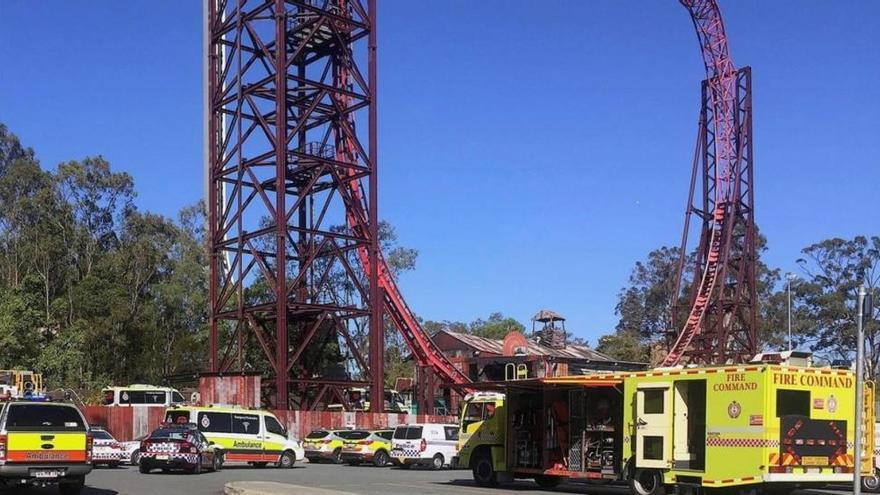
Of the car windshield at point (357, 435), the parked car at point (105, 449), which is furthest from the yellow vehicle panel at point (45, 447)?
the car windshield at point (357, 435)

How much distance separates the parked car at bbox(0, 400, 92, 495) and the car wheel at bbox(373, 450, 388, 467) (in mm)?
19781

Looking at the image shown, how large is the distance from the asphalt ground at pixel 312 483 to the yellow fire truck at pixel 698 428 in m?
1.76

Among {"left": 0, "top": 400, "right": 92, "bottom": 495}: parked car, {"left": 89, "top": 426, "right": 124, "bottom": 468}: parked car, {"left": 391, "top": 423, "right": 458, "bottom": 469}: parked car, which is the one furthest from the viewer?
{"left": 391, "top": 423, "right": 458, "bottom": 469}: parked car

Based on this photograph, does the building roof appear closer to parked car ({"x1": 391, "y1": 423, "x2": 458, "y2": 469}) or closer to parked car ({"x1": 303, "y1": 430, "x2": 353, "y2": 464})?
parked car ({"x1": 303, "y1": 430, "x2": 353, "y2": 464})

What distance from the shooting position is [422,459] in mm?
36219

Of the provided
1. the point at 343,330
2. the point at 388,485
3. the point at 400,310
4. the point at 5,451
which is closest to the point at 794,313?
the point at 400,310

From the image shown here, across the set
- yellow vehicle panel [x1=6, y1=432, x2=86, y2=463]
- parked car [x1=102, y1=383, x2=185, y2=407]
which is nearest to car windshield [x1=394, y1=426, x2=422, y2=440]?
parked car [x1=102, y1=383, x2=185, y2=407]

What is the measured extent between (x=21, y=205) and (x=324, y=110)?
29387mm

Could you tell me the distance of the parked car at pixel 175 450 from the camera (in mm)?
29297

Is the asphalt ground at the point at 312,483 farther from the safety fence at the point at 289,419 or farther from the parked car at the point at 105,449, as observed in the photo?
the safety fence at the point at 289,419

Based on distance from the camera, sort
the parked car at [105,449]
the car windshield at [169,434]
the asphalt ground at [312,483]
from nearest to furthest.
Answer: the asphalt ground at [312,483], the car windshield at [169,434], the parked car at [105,449]

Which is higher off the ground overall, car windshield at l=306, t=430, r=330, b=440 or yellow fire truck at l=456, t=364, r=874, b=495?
yellow fire truck at l=456, t=364, r=874, b=495

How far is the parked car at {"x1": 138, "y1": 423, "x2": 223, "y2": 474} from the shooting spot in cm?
2930

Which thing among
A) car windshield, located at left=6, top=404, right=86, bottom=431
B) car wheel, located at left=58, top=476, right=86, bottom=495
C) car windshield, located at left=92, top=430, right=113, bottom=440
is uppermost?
car windshield, located at left=6, top=404, right=86, bottom=431
